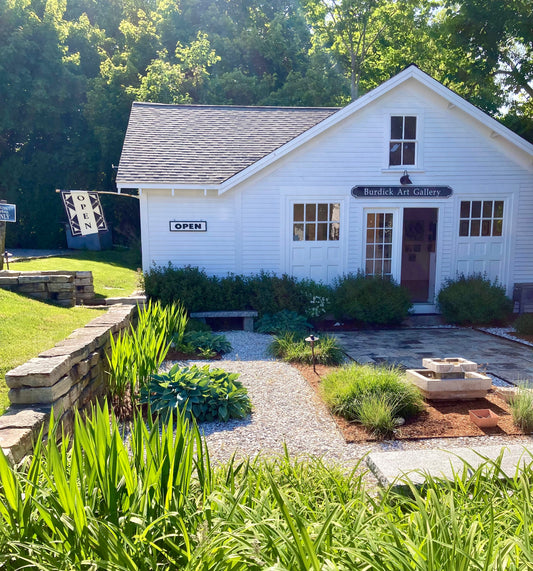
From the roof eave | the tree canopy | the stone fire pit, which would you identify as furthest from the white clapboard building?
the tree canopy

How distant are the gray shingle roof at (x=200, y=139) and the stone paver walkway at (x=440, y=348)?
14.9ft

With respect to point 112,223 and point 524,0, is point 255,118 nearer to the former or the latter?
point 524,0

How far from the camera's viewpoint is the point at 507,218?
36.7 feet

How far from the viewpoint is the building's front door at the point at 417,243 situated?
1470 cm

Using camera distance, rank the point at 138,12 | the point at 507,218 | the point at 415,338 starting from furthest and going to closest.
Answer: the point at 138,12 → the point at 507,218 → the point at 415,338

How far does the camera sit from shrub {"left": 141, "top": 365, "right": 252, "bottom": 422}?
190 inches

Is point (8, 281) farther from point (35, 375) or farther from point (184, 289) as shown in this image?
point (35, 375)

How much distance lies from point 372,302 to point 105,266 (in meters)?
8.95

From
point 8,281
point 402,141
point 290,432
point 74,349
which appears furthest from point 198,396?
point 402,141

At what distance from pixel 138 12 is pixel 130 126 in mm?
19625

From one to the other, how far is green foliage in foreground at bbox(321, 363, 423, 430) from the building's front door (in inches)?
386

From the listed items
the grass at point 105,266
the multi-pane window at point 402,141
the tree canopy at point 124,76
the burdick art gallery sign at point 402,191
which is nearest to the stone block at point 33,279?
the grass at point 105,266

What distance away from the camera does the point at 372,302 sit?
1000 cm

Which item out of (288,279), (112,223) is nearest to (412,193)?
(288,279)
